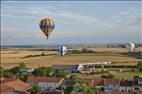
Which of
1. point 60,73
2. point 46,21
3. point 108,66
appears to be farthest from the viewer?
point 108,66

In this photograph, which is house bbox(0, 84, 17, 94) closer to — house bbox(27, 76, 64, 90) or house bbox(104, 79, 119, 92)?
house bbox(27, 76, 64, 90)

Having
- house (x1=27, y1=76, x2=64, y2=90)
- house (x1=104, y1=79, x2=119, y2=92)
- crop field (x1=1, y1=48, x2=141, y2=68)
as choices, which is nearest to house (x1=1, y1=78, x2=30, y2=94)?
house (x1=27, y1=76, x2=64, y2=90)

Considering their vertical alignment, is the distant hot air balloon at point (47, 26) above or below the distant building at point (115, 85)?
above

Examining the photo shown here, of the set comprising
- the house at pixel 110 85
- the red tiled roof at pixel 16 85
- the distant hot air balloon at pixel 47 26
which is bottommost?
the house at pixel 110 85

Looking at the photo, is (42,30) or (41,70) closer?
(42,30)

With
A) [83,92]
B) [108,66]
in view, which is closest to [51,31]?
[83,92]

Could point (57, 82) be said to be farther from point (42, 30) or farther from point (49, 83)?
point (42, 30)

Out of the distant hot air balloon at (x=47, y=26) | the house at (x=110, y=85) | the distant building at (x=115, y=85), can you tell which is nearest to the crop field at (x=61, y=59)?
the distant building at (x=115, y=85)

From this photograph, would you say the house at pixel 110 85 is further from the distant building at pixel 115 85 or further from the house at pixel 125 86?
the house at pixel 125 86
